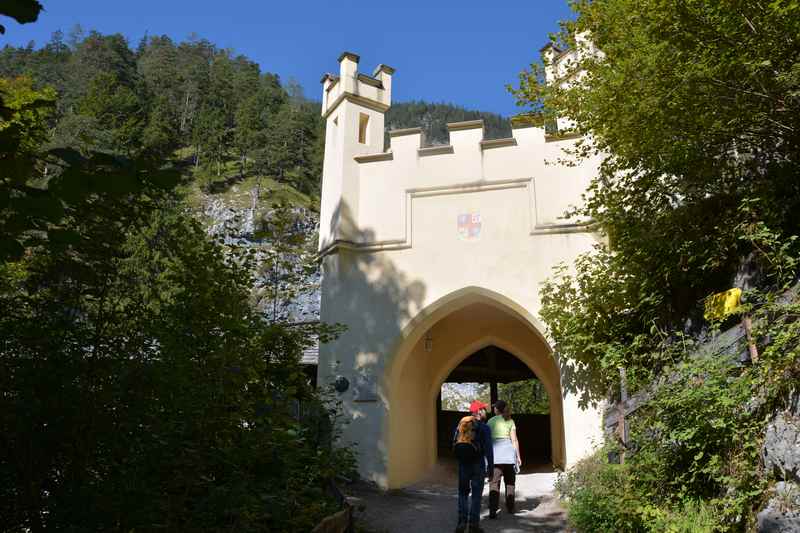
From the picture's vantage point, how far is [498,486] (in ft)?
22.6

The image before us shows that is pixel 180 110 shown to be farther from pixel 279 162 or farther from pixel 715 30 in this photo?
pixel 715 30

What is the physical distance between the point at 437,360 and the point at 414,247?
251 cm

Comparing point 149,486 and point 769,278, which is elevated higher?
point 769,278

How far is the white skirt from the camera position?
Result: 23.0 feet

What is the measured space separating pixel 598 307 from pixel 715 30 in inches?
147

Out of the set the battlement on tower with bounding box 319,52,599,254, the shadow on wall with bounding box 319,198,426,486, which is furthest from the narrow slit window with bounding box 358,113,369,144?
the shadow on wall with bounding box 319,198,426,486

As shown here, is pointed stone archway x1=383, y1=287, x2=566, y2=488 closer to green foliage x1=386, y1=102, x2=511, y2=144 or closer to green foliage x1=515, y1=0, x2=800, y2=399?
green foliage x1=515, y1=0, x2=800, y2=399

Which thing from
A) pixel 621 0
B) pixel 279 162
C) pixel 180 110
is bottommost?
pixel 621 0

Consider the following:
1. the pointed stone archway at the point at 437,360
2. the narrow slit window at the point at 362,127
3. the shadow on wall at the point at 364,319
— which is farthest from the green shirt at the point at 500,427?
the narrow slit window at the point at 362,127

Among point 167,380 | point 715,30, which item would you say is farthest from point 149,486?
point 715,30

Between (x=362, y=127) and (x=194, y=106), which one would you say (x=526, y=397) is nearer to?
(x=362, y=127)

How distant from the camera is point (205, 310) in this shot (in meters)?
4.34

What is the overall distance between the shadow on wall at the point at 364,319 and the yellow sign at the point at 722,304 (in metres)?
4.55

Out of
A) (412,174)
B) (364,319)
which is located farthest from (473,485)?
(412,174)
